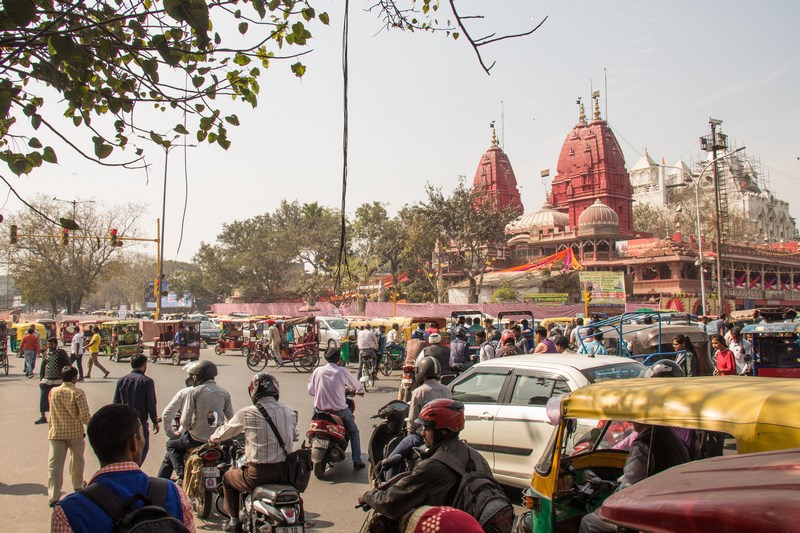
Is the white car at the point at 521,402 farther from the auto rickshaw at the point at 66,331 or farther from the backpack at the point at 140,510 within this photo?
the auto rickshaw at the point at 66,331

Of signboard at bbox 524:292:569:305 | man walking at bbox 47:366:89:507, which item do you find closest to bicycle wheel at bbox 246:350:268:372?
man walking at bbox 47:366:89:507

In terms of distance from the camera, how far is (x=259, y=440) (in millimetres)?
4664

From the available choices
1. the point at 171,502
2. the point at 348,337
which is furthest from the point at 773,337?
the point at 348,337

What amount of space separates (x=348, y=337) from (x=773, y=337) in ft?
45.7

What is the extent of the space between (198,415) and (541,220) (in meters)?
55.2

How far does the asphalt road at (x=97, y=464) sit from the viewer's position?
5.99 m

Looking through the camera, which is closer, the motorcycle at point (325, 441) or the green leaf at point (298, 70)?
the green leaf at point (298, 70)

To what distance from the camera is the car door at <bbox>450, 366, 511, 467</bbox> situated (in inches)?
251

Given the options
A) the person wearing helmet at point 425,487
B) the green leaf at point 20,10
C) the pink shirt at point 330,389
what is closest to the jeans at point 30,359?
the pink shirt at point 330,389

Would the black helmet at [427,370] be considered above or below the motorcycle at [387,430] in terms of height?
above

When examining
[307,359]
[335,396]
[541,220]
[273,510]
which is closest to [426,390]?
[335,396]

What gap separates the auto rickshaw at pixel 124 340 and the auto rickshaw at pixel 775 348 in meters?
21.2

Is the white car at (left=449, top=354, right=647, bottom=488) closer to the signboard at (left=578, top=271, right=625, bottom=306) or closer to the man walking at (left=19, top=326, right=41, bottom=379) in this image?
the man walking at (left=19, top=326, right=41, bottom=379)

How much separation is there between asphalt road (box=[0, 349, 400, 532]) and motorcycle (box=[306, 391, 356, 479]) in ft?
0.63
